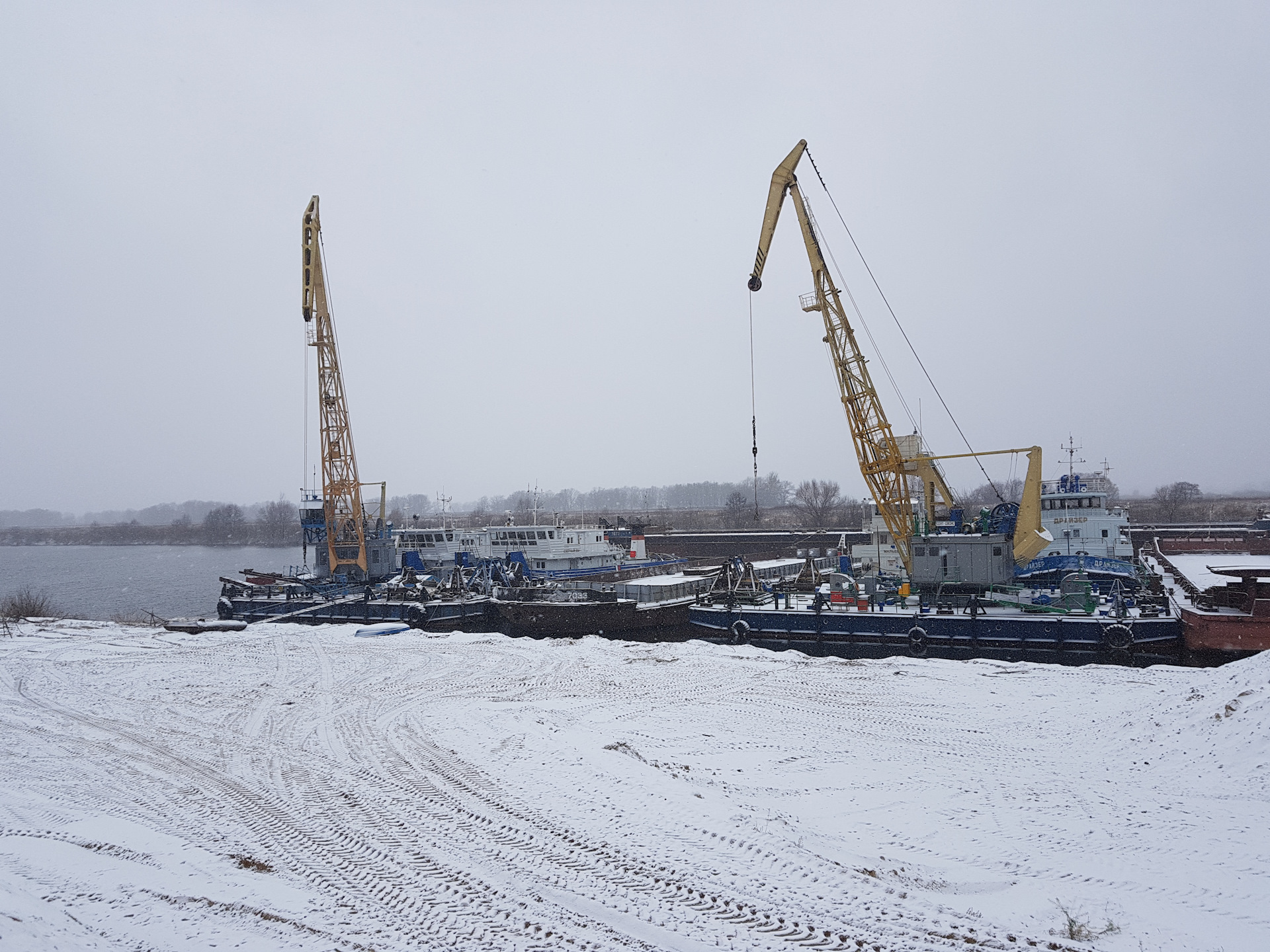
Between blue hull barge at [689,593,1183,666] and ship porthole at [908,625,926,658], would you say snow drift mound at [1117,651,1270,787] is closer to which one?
blue hull barge at [689,593,1183,666]

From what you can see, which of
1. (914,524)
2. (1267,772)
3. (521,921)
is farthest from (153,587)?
(1267,772)

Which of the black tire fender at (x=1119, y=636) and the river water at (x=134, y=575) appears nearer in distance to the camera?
the black tire fender at (x=1119, y=636)

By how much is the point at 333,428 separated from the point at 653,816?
29.0 m

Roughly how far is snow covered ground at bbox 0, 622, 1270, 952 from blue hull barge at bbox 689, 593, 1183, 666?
4416mm

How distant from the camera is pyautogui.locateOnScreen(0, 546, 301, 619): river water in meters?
42.2

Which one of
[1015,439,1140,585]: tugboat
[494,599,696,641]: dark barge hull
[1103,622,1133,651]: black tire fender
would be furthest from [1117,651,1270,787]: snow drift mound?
[494,599,696,641]: dark barge hull

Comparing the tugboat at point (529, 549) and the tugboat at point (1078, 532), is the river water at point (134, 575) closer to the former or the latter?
the tugboat at point (529, 549)

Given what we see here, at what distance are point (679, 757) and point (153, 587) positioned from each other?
58161mm

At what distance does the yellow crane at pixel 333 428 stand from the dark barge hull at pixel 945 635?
18032 mm

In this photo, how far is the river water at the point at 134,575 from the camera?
4225cm

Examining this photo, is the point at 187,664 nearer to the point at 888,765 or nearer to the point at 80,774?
the point at 80,774

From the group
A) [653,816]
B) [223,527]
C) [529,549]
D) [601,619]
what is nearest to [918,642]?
[601,619]

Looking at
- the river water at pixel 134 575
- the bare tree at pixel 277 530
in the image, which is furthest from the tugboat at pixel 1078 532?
the bare tree at pixel 277 530

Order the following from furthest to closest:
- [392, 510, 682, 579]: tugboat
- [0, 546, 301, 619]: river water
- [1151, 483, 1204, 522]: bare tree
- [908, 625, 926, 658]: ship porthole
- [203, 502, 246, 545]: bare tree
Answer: [203, 502, 246, 545]: bare tree
[1151, 483, 1204, 522]: bare tree
[0, 546, 301, 619]: river water
[392, 510, 682, 579]: tugboat
[908, 625, 926, 658]: ship porthole
